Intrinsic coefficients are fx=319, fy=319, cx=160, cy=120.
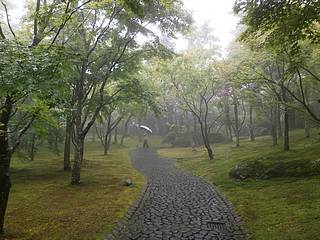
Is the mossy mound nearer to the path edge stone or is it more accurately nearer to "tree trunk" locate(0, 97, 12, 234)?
the path edge stone

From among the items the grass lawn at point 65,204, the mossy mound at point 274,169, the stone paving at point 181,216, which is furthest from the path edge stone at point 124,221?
the mossy mound at point 274,169

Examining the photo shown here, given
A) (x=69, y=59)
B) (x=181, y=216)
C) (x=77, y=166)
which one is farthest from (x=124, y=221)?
(x=77, y=166)

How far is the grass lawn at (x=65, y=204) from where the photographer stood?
10.8 m

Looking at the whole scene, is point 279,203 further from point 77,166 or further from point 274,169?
point 77,166

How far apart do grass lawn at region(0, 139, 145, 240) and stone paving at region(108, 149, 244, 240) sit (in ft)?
2.57

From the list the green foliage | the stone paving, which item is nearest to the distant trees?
the green foliage

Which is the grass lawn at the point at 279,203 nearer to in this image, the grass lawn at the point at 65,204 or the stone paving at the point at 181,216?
the stone paving at the point at 181,216

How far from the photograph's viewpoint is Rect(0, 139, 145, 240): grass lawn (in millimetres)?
10773

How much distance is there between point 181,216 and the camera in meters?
12.2

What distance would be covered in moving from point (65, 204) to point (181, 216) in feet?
18.6

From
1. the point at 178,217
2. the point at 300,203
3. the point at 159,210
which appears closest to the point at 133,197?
the point at 159,210

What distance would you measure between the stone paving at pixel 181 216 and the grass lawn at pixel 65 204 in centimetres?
78

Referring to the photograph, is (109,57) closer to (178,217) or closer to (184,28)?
(184,28)

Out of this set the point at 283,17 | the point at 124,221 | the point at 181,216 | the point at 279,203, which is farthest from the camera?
the point at 279,203
